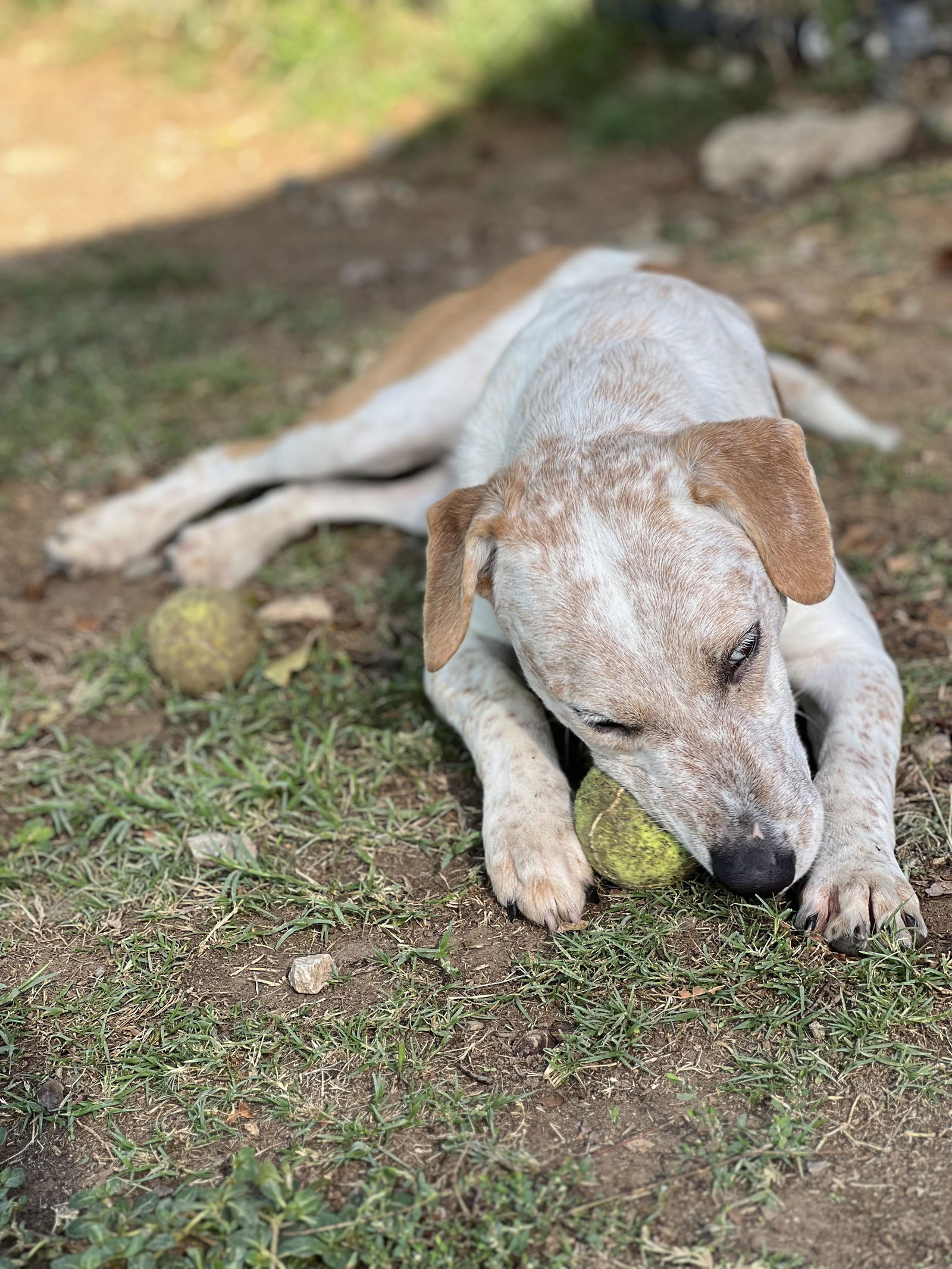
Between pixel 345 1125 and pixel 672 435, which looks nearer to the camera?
pixel 345 1125

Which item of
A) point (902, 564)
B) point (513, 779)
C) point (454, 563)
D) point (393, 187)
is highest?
point (454, 563)

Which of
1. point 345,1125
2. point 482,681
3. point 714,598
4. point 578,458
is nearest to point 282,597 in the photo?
point 482,681

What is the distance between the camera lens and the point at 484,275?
773cm

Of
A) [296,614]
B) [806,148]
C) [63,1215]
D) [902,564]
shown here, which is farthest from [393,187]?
[63,1215]

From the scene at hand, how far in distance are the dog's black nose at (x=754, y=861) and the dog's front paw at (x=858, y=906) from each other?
11 cm

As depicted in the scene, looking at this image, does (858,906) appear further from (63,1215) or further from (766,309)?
(766,309)

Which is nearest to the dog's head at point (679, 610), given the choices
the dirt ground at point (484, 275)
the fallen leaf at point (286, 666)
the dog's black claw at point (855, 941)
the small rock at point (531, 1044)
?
the dog's black claw at point (855, 941)

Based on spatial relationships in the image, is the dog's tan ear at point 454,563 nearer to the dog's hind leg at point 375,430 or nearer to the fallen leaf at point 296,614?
the fallen leaf at point 296,614

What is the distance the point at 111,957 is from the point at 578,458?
5.32ft

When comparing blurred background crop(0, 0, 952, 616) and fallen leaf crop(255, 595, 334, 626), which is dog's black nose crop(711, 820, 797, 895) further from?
blurred background crop(0, 0, 952, 616)

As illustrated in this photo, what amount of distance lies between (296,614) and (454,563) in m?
1.42

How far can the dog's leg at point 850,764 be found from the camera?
8.77ft

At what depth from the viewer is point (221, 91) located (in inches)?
455

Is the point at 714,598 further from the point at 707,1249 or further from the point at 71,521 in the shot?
the point at 71,521
